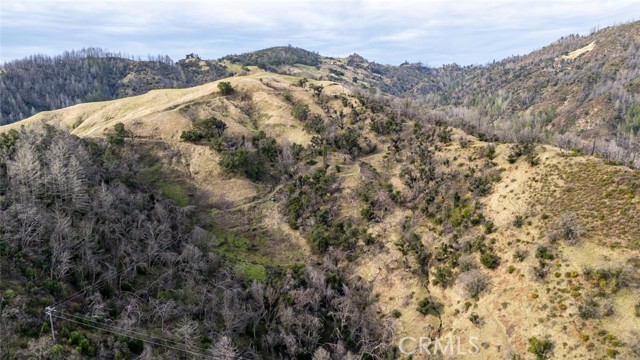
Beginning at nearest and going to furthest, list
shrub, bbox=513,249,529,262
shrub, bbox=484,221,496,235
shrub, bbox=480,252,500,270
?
shrub, bbox=513,249,529,262 → shrub, bbox=480,252,500,270 → shrub, bbox=484,221,496,235

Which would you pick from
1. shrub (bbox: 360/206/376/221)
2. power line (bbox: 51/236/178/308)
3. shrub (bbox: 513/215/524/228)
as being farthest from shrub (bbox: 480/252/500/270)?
power line (bbox: 51/236/178/308)

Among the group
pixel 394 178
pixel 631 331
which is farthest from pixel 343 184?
pixel 631 331

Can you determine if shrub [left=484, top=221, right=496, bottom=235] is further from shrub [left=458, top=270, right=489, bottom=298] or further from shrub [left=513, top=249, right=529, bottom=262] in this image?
shrub [left=458, top=270, right=489, bottom=298]

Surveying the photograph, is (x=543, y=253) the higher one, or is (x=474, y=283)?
(x=543, y=253)

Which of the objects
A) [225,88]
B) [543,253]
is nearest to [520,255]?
[543,253]

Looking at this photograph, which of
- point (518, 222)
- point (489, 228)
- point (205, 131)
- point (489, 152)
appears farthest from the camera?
point (205, 131)

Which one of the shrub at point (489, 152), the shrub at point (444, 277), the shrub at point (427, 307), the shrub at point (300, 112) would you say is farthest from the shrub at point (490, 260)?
the shrub at point (300, 112)

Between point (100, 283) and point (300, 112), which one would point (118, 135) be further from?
point (100, 283)

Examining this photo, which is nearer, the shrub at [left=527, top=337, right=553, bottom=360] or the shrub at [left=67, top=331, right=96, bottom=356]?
the shrub at [left=67, top=331, right=96, bottom=356]
